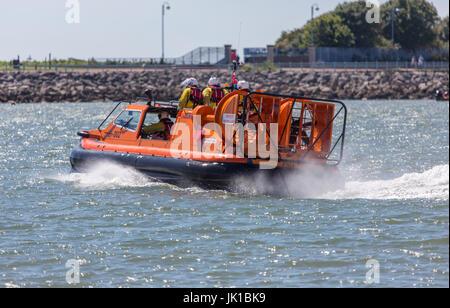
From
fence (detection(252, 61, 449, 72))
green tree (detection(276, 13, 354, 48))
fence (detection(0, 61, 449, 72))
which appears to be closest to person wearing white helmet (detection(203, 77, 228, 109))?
fence (detection(0, 61, 449, 72))

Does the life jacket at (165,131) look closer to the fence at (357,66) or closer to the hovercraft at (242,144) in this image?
the hovercraft at (242,144)

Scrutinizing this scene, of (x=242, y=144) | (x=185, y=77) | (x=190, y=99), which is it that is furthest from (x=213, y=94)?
(x=185, y=77)

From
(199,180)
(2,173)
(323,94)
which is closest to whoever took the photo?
(199,180)

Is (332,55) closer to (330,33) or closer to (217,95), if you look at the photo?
(330,33)

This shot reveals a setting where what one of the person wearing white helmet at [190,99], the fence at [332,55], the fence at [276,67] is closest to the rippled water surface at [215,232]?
the person wearing white helmet at [190,99]

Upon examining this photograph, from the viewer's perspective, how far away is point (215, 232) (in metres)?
12.3

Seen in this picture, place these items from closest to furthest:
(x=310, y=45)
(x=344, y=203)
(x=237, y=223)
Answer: (x=237, y=223) → (x=344, y=203) → (x=310, y=45)

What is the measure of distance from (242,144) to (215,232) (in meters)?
3.08

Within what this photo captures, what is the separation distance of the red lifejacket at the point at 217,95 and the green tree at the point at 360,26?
71.5 meters
